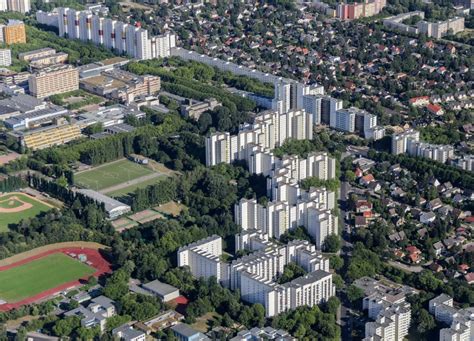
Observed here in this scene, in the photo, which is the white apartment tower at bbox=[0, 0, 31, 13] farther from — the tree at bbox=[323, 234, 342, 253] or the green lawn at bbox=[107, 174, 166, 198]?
the tree at bbox=[323, 234, 342, 253]

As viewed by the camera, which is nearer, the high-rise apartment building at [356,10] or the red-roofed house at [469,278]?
the red-roofed house at [469,278]

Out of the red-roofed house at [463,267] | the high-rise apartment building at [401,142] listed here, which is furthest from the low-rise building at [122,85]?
the red-roofed house at [463,267]

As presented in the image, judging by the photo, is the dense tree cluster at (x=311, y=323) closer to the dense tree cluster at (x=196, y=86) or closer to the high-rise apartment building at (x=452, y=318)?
the high-rise apartment building at (x=452, y=318)

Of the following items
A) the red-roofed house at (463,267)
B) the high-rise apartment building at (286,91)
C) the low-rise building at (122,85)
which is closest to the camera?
the red-roofed house at (463,267)

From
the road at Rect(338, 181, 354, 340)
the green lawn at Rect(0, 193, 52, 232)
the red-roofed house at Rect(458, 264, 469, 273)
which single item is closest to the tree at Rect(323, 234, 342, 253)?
the road at Rect(338, 181, 354, 340)

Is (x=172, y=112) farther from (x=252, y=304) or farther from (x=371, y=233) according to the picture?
(x=252, y=304)
